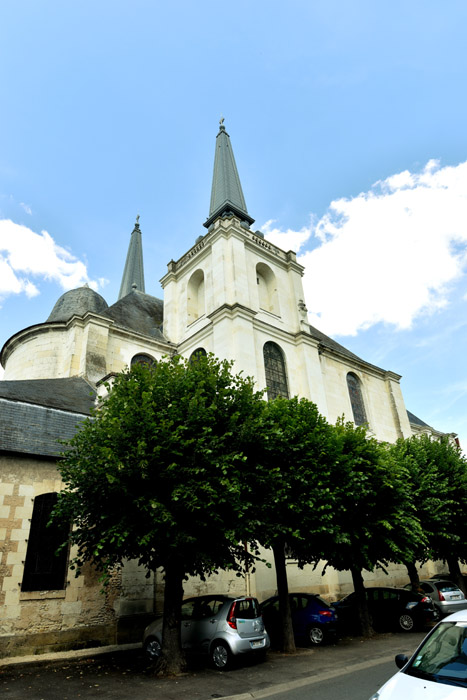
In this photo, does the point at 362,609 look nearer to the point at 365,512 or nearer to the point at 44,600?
the point at 365,512

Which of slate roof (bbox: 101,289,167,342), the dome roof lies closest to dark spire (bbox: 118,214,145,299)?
slate roof (bbox: 101,289,167,342)

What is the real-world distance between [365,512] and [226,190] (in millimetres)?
28436

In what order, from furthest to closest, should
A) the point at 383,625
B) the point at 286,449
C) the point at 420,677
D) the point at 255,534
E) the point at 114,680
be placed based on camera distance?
1. the point at 383,625
2. the point at 286,449
3. the point at 255,534
4. the point at 114,680
5. the point at 420,677

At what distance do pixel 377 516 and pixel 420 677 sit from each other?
8921 mm

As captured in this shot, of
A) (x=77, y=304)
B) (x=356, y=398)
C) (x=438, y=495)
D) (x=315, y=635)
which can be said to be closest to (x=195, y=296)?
(x=77, y=304)

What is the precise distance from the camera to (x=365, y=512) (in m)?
12.2

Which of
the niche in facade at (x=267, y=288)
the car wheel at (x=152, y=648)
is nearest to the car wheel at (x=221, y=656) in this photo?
the car wheel at (x=152, y=648)

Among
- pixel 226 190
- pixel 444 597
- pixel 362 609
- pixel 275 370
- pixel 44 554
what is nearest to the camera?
pixel 44 554

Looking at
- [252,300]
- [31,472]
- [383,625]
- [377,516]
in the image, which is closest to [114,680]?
[31,472]

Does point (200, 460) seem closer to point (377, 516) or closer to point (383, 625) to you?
point (377, 516)

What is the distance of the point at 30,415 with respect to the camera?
38.4ft

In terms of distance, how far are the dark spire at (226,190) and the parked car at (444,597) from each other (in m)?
26.9

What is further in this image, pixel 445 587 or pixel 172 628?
pixel 445 587

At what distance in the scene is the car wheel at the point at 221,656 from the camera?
8508mm
